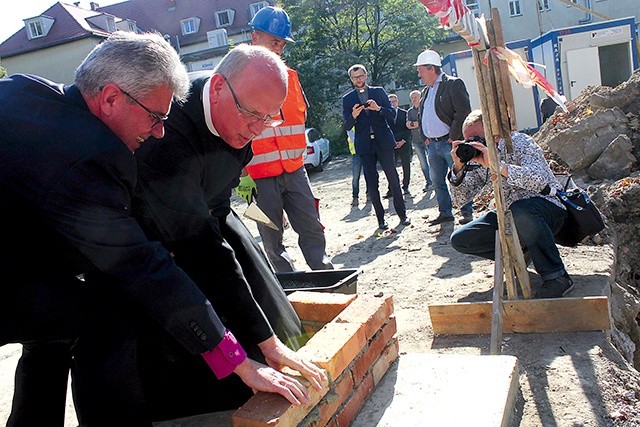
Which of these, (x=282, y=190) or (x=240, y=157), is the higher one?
(x=240, y=157)

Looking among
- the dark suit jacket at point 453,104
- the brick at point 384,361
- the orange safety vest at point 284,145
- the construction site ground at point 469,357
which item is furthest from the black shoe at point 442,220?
the brick at point 384,361

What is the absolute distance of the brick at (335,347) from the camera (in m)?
2.22

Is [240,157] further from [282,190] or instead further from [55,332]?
[282,190]

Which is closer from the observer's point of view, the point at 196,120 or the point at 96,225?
the point at 96,225

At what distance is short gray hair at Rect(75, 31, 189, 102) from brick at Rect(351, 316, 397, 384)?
1278 mm

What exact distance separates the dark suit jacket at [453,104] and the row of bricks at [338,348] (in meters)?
4.03

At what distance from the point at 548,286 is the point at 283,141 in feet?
6.94

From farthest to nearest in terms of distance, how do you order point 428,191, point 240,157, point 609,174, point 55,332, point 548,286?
point 428,191
point 609,174
point 548,286
point 240,157
point 55,332

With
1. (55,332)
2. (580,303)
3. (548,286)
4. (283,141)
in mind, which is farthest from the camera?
(283,141)

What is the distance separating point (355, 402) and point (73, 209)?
51.8 inches

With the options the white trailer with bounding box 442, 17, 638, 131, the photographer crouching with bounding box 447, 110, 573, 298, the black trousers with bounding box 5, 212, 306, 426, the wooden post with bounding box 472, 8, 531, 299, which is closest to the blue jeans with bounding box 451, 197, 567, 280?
the photographer crouching with bounding box 447, 110, 573, 298

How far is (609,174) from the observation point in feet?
22.7

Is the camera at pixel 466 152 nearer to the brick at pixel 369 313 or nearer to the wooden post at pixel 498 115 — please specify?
the wooden post at pixel 498 115

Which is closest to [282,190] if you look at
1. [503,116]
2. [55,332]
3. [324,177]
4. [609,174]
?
[503,116]
